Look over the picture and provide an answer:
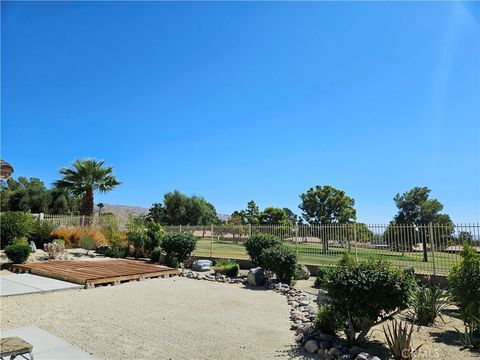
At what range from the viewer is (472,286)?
6477 millimetres

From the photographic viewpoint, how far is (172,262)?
15.6 m

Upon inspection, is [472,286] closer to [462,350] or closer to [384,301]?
[462,350]

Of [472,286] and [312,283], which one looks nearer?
[472,286]

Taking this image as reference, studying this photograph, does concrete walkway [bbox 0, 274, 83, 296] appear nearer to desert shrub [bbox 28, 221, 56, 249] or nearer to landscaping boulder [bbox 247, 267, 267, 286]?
landscaping boulder [bbox 247, 267, 267, 286]

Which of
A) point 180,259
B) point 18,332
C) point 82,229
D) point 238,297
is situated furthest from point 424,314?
point 82,229

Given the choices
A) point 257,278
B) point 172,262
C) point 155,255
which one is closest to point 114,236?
point 155,255

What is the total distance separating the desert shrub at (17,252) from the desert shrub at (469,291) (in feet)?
48.4

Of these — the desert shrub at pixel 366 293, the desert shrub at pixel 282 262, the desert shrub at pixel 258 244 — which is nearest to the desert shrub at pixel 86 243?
the desert shrub at pixel 258 244

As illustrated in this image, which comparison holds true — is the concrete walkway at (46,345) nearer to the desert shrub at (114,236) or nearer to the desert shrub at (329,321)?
the desert shrub at (329,321)

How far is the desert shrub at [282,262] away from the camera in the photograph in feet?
38.7

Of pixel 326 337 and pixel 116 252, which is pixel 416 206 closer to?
pixel 116 252

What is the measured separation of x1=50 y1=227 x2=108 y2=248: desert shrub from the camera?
21.0 m

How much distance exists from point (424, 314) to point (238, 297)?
470cm

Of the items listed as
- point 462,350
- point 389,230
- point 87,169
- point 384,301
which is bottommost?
point 462,350
